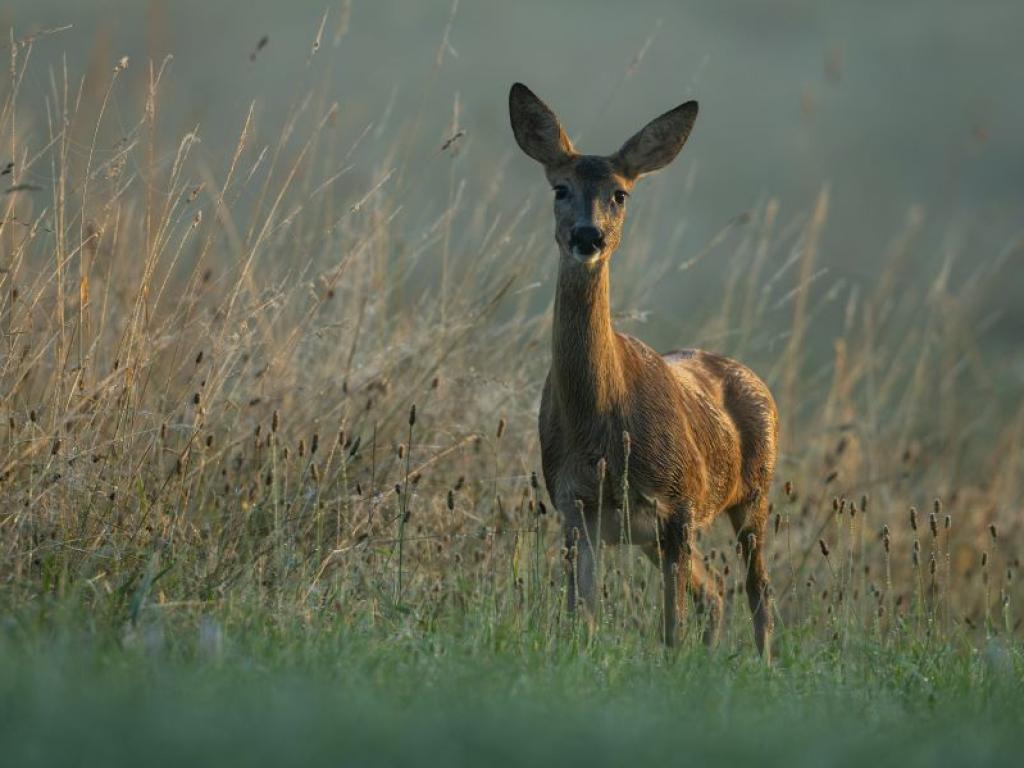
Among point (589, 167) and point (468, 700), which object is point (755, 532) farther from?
point (468, 700)

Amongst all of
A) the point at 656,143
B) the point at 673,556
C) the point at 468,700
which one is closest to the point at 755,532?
the point at 673,556

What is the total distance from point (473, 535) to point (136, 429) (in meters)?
1.34

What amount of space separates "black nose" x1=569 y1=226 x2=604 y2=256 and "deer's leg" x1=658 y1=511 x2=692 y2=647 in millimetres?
1106

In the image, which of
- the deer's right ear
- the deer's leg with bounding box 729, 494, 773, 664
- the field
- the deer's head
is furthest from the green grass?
the deer's right ear

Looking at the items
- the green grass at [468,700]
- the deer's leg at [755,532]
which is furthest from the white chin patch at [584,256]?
the deer's leg at [755,532]

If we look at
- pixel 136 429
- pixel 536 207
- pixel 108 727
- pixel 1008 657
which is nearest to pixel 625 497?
pixel 1008 657

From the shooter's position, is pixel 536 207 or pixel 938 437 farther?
pixel 938 437

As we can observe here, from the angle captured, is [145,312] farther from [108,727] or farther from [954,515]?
[954,515]

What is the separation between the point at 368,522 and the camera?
648 cm

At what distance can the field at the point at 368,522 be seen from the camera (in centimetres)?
371

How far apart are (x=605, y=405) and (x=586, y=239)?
26.3 inches

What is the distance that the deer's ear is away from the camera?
6.59 metres

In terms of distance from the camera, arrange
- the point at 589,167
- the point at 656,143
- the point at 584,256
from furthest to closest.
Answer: the point at 656,143
the point at 589,167
the point at 584,256

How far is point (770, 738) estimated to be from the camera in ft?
12.2
